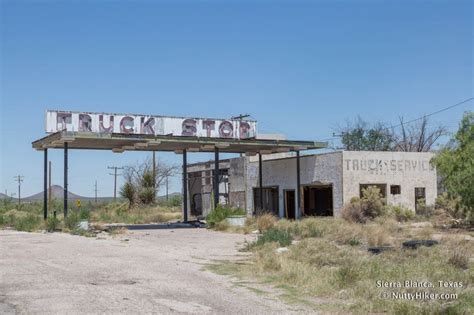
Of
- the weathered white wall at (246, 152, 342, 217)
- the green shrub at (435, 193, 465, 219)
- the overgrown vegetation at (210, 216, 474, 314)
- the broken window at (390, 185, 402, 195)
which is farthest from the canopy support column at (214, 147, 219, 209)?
the overgrown vegetation at (210, 216, 474, 314)

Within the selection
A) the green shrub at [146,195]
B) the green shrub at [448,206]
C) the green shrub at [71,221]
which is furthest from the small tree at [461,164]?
the green shrub at [146,195]

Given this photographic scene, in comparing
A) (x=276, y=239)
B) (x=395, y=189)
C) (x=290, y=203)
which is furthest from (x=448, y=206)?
(x=276, y=239)

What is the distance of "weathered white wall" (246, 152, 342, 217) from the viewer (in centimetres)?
3600

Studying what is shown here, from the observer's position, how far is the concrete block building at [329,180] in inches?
1415

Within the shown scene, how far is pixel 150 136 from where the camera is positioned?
31750mm

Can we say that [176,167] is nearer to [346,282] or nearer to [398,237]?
[398,237]

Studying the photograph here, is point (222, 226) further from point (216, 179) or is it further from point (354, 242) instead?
point (354, 242)

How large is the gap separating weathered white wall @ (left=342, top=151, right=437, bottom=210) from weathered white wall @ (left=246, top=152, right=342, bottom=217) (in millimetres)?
667

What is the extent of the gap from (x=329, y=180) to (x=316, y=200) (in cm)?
634

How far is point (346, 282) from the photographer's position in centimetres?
1186

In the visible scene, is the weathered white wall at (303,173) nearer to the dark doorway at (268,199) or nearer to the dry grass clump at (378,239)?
the dark doorway at (268,199)

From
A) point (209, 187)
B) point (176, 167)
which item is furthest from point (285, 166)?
point (176, 167)

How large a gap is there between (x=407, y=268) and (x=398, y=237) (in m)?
10.5

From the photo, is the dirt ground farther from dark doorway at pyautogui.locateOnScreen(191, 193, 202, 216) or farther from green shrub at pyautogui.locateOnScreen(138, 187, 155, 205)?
green shrub at pyautogui.locateOnScreen(138, 187, 155, 205)
